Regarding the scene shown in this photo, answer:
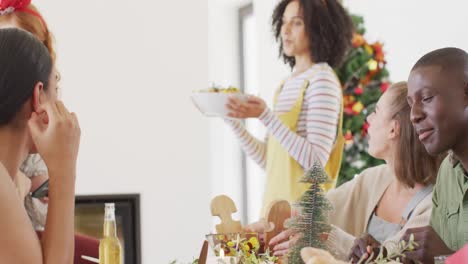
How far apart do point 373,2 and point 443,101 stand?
297 centimetres

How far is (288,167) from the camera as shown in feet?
9.82

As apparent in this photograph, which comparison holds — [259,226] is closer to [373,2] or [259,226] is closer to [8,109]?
[8,109]

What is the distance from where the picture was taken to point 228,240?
1.68 metres

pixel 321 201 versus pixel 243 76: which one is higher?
pixel 243 76

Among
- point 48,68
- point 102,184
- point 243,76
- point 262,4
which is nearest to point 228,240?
point 48,68

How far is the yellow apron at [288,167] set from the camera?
297 centimetres

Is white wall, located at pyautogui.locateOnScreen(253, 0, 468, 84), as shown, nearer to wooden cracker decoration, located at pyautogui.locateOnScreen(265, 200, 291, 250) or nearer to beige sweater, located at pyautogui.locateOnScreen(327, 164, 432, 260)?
beige sweater, located at pyautogui.locateOnScreen(327, 164, 432, 260)

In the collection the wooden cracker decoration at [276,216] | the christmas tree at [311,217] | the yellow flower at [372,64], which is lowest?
the wooden cracker decoration at [276,216]

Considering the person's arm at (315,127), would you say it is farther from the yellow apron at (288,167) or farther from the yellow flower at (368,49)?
the yellow flower at (368,49)

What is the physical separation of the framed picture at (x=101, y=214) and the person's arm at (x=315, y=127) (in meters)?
1.47

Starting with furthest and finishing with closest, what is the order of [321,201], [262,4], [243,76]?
1. [243,76]
2. [262,4]
3. [321,201]

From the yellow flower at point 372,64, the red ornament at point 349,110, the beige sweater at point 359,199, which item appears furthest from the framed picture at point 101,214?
the beige sweater at point 359,199

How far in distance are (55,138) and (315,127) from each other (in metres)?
1.53

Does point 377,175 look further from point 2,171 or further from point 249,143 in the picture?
point 2,171
